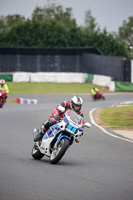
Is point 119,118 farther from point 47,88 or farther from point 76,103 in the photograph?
point 47,88

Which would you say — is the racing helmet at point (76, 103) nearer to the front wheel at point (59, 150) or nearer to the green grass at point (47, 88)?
the front wheel at point (59, 150)

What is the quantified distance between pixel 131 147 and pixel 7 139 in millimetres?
3368

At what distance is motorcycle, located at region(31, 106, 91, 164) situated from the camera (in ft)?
33.8

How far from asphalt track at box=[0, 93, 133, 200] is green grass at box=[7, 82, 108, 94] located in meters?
29.7

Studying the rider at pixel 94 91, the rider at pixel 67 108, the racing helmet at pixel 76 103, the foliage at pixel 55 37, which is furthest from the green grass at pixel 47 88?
the racing helmet at pixel 76 103

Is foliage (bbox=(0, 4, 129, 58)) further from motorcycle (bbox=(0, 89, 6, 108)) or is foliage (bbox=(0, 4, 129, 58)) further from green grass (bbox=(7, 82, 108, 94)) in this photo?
motorcycle (bbox=(0, 89, 6, 108))

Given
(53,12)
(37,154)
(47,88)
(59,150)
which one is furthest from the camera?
(53,12)

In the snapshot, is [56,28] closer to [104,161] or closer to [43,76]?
[43,76]

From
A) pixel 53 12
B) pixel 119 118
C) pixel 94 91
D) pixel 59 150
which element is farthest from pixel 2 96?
pixel 53 12

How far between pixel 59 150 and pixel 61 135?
0.32 m

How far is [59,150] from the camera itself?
33.6 feet

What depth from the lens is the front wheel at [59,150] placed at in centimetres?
1016

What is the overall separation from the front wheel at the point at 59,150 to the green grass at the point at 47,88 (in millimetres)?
34496

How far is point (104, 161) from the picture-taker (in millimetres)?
11117
